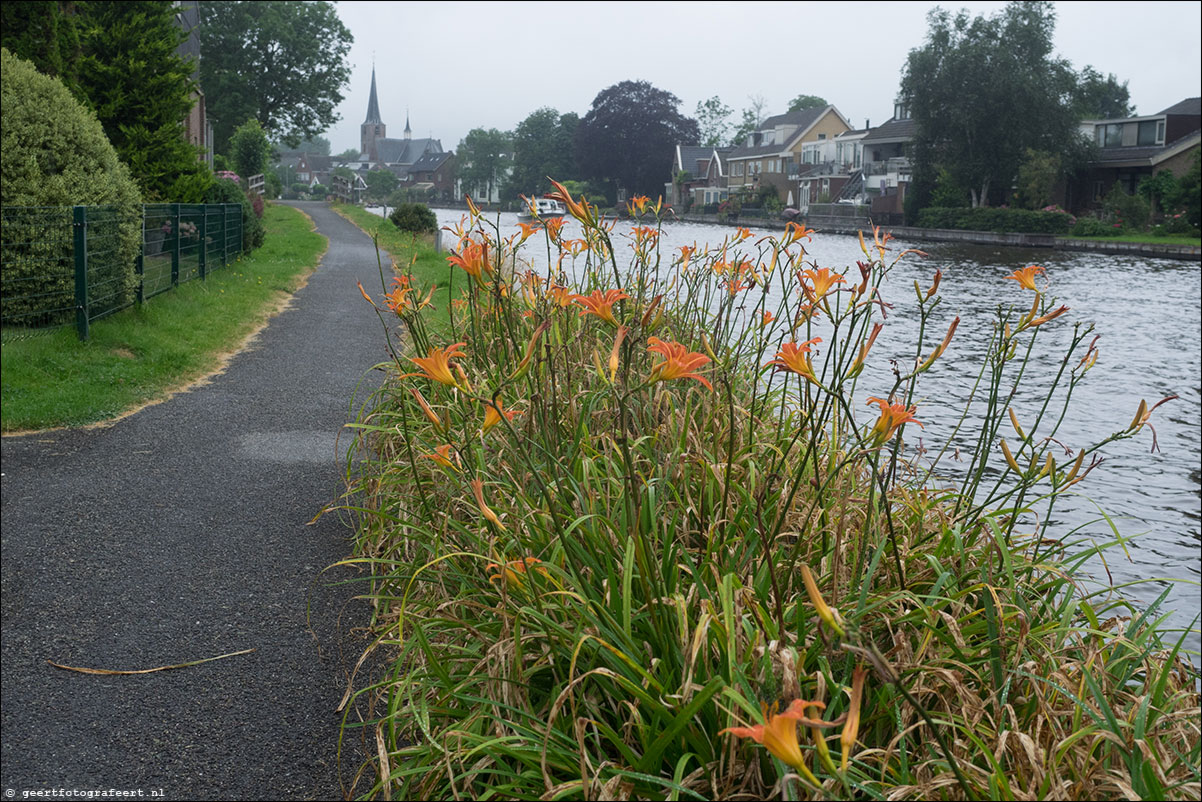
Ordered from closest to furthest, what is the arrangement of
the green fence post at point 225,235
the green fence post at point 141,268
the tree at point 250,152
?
1. the green fence post at point 141,268
2. the green fence post at point 225,235
3. the tree at point 250,152

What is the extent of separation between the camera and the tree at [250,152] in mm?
35156

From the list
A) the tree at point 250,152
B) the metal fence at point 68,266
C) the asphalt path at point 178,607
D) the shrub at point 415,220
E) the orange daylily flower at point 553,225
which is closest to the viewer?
the asphalt path at point 178,607

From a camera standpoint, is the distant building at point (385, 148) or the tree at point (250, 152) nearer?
the tree at point (250, 152)

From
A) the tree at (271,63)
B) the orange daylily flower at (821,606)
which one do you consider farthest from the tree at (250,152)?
the orange daylily flower at (821,606)

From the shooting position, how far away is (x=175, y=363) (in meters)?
8.45

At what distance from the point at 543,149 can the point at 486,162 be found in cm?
3301

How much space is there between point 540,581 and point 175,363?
685 centimetres

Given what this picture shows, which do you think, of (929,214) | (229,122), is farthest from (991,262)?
(229,122)

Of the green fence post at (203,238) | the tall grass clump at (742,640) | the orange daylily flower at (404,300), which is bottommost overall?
the tall grass clump at (742,640)

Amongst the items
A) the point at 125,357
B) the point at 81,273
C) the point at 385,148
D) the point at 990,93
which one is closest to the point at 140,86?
the point at 81,273

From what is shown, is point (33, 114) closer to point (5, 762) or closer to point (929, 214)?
point (5, 762)

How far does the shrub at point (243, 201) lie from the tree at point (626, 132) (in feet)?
138

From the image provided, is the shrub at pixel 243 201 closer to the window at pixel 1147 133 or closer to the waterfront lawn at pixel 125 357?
the waterfront lawn at pixel 125 357

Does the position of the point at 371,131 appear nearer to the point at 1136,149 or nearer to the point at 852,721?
the point at 1136,149
